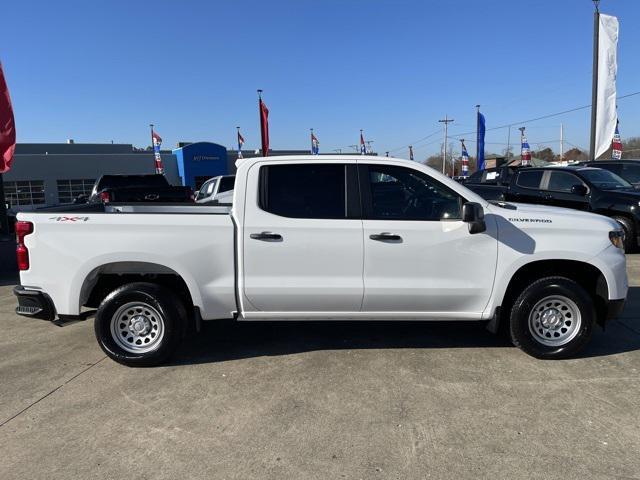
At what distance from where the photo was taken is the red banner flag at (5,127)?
976 cm

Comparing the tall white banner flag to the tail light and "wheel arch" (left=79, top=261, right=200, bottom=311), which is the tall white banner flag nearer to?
"wheel arch" (left=79, top=261, right=200, bottom=311)

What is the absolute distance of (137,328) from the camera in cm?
471

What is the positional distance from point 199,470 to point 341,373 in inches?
66.7

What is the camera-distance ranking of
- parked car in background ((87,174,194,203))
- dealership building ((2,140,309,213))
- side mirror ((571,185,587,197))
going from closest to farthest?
side mirror ((571,185,587,197)) → parked car in background ((87,174,194,203)) → dealership building ((2,140,309,213))

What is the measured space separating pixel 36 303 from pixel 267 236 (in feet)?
7.18

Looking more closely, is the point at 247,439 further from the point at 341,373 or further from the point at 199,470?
the point at 341,373

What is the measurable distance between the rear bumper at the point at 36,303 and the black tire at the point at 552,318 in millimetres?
4239

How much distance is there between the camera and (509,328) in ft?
15.9

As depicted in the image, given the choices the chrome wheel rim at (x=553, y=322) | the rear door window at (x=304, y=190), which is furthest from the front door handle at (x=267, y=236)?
the chrome wheel rim at (x=553, y=322)

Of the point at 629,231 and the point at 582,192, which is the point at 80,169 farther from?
the point at 629,231

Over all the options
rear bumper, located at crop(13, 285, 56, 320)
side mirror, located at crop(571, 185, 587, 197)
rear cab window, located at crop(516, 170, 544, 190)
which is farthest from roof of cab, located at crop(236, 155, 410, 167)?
rear cab window, located at crop(516, 170, 544, 190)

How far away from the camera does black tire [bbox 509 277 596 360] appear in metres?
4.61

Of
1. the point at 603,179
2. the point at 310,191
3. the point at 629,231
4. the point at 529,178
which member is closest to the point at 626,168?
the point at 603,179

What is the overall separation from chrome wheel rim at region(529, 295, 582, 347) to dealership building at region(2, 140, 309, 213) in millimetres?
34103
